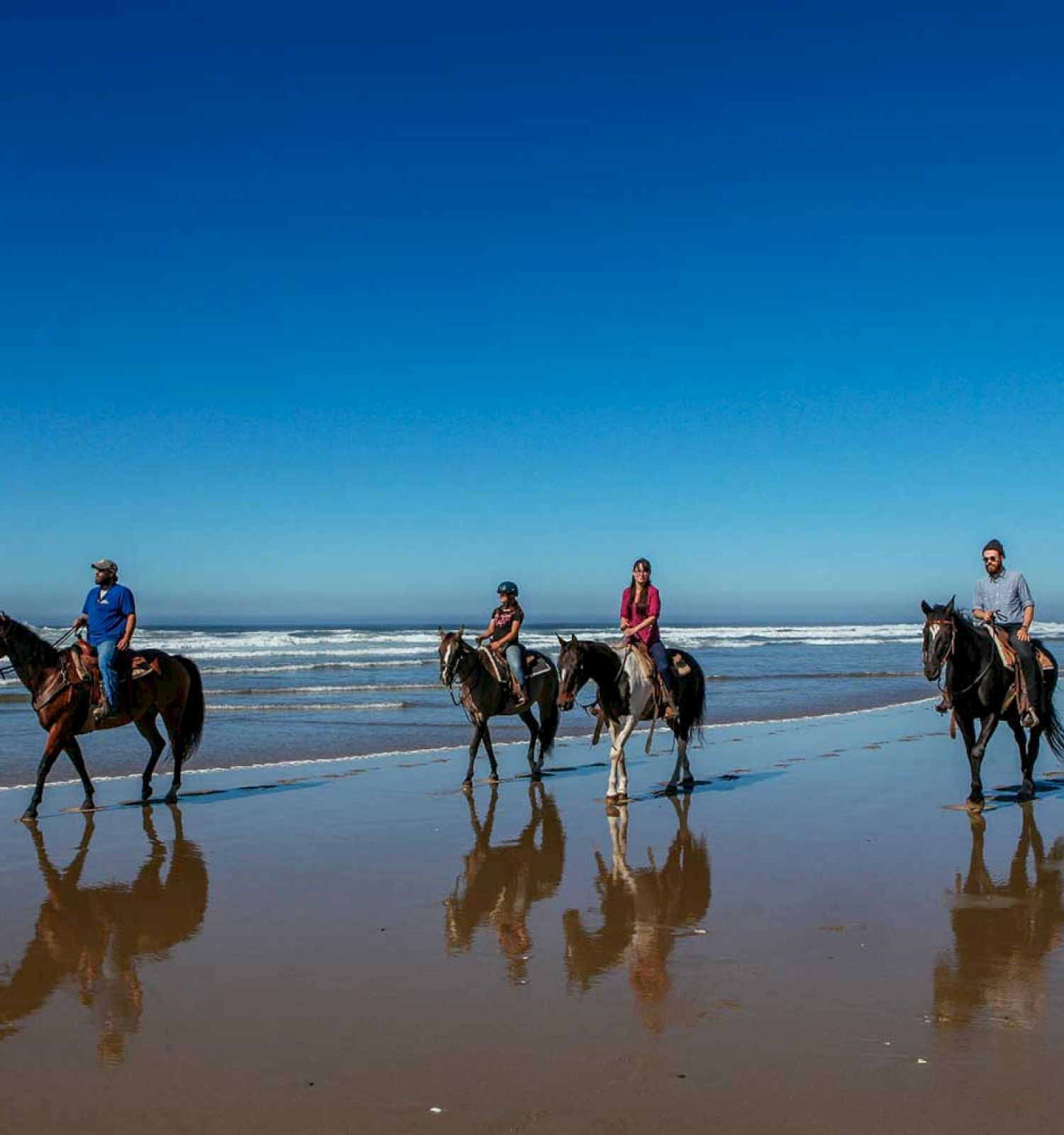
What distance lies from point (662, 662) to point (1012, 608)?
11.1ft

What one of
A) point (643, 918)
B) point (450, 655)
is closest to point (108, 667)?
point (450, 655)

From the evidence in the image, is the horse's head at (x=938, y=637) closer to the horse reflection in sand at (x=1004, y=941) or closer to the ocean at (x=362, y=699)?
the horse reflection in sand at (x=1004, y=941)

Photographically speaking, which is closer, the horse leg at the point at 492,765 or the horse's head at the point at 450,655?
the horse's head at the point at 450,655

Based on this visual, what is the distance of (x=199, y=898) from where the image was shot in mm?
6602

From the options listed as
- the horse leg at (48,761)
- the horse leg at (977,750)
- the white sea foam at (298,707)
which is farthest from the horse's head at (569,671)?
the white sea foam at (298,707)

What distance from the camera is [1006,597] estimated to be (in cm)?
1000

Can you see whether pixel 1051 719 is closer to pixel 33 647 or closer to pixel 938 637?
pixel 938 637

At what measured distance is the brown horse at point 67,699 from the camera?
32.7 ft

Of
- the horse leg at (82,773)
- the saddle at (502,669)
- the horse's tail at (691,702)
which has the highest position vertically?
the saddle at (502,669)

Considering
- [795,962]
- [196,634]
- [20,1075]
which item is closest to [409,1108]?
[20,1075]

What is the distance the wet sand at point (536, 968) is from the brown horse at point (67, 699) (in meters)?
0.69

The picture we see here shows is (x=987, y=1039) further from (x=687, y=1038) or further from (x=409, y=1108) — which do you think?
(x=409, y=1108)

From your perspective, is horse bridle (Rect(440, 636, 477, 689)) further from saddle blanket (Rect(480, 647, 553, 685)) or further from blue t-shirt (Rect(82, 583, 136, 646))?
blue t-shirt (Rect(82, 583, 136, 646))

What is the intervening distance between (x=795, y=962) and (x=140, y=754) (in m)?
11.1
